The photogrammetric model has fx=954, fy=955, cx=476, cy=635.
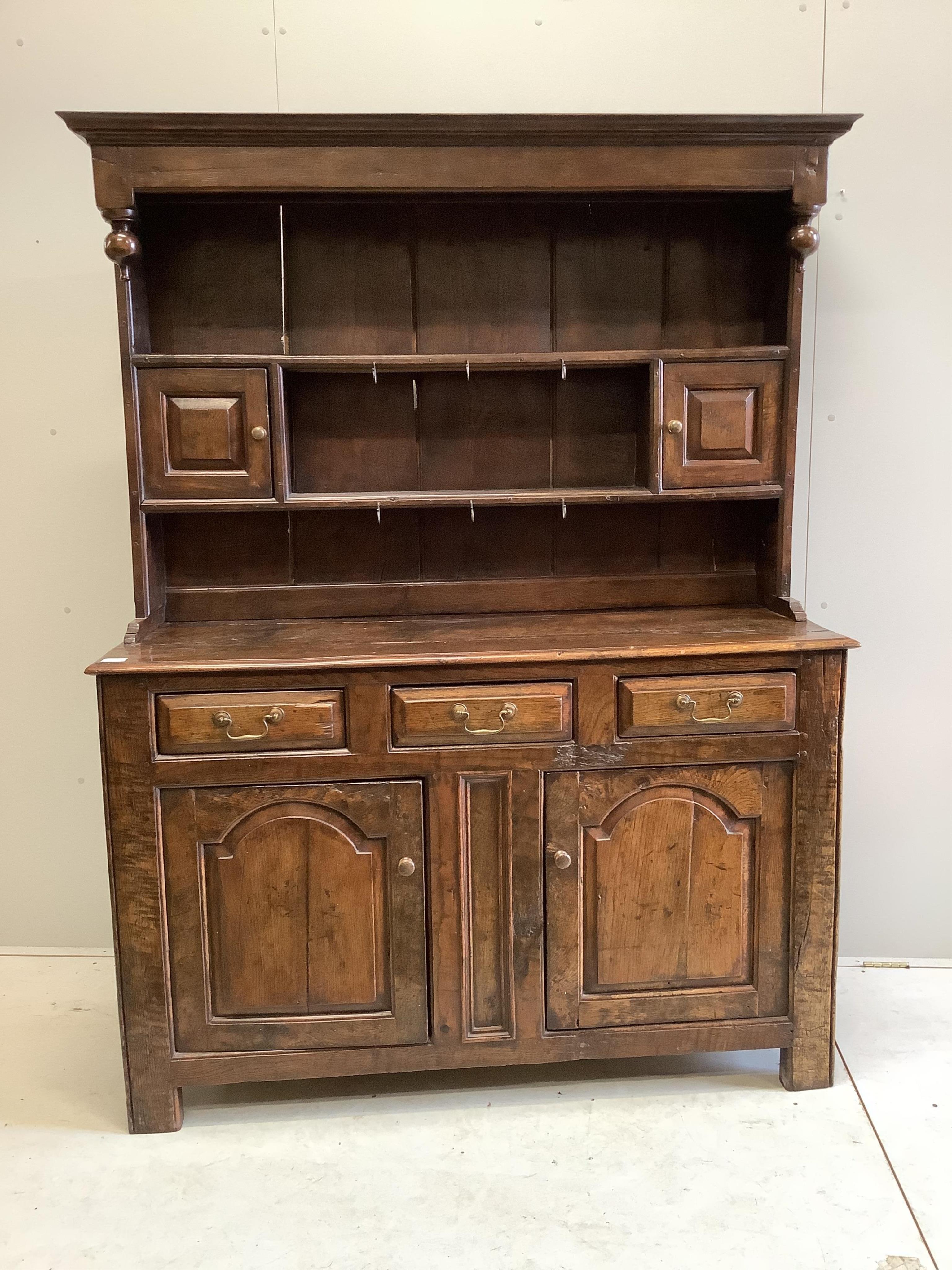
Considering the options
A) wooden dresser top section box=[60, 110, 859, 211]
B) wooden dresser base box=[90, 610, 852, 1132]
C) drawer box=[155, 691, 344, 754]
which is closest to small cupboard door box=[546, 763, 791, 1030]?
wooden dresser base box=[90, 610, 852, 1132]

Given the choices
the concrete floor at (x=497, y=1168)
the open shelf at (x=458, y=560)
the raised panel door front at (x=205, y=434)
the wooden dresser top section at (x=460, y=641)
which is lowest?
the concrete floor at (x=497, y=1168)

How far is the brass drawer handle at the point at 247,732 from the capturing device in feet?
6.21

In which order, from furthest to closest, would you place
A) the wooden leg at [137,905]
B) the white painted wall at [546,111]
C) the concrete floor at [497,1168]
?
1. the white painted wall at [546,111]
2. the wooden leg at [137,905]
3. the concrete floor at [497,1168]

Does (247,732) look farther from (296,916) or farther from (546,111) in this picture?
(546,111)

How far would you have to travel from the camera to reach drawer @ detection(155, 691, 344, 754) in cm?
190

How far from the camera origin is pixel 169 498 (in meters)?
2.11

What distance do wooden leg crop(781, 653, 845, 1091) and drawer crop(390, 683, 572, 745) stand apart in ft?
1.70

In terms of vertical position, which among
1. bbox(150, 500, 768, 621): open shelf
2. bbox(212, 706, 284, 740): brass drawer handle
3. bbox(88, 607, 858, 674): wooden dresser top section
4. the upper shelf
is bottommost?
bbox(212, 706, 284, 740): brass drawer handle

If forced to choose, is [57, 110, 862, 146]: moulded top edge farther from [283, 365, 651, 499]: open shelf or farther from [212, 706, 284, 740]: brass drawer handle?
[212, 706, 284, 740]: brass drawer handle

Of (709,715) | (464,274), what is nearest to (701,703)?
(709,715)

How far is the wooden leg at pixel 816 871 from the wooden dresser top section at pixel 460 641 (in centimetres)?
10

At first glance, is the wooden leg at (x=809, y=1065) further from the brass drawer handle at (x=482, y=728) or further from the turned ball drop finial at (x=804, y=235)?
the turned ball drop finial at (x=804, y=235)

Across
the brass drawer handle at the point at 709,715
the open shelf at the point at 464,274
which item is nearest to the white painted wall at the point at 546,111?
the open shelf at the point at 464,274

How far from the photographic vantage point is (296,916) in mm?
1979
